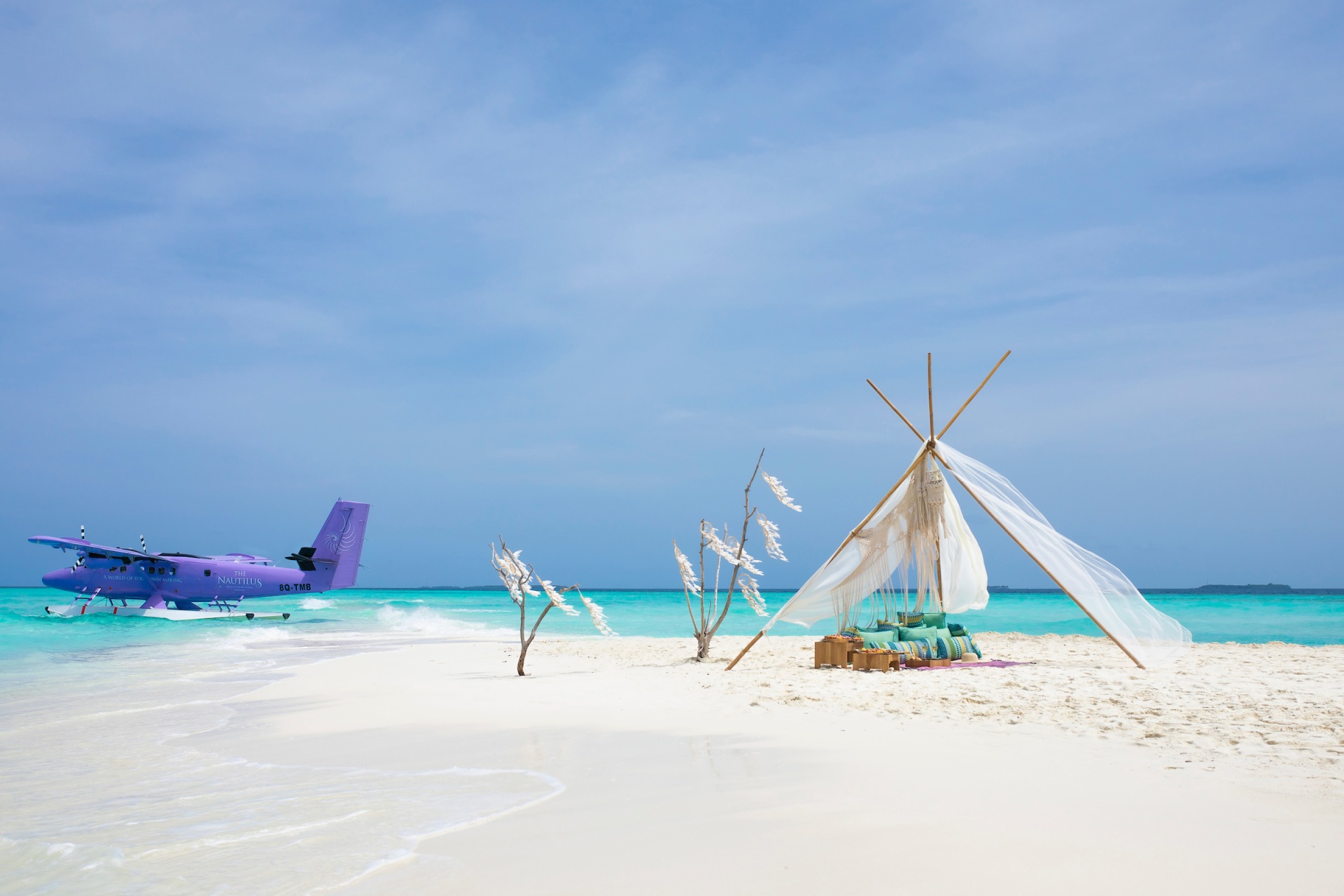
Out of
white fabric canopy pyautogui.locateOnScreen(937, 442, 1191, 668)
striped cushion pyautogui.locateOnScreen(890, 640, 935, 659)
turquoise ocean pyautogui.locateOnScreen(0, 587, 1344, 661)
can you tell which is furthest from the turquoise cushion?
turquoise ocean pyautogui.locateOnScreen(0, 587, 1344, 661)

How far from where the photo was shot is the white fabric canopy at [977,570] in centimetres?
1009

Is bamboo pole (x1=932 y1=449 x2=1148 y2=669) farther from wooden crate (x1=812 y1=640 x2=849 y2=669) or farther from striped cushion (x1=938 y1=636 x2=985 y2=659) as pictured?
wooden crate (x1=812 y1=640 x2=849 y2=669)

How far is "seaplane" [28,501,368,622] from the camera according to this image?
27.8 metres

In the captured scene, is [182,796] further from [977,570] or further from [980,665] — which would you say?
[977,570]

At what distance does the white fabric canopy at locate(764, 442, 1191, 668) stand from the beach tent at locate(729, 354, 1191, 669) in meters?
0.01

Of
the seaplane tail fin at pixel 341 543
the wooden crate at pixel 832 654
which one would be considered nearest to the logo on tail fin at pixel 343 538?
the seaplane tail fin at pixel 341 543

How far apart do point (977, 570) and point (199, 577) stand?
1097 inches

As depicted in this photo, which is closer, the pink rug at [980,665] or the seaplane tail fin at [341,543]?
the pink rug at [980,665]

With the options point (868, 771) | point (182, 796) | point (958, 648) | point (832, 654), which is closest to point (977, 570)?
point (958, 648)

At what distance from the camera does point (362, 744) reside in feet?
21.9

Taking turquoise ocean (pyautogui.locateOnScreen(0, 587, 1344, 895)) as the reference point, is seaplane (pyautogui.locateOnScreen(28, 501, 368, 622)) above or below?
above

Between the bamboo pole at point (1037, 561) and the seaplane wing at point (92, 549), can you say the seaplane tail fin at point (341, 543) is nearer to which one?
the seaplane wing at point (92, 549)

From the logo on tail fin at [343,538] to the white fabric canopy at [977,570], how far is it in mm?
23896

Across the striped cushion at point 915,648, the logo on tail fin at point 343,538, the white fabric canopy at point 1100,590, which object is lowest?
the striped cushion at point 915,648
